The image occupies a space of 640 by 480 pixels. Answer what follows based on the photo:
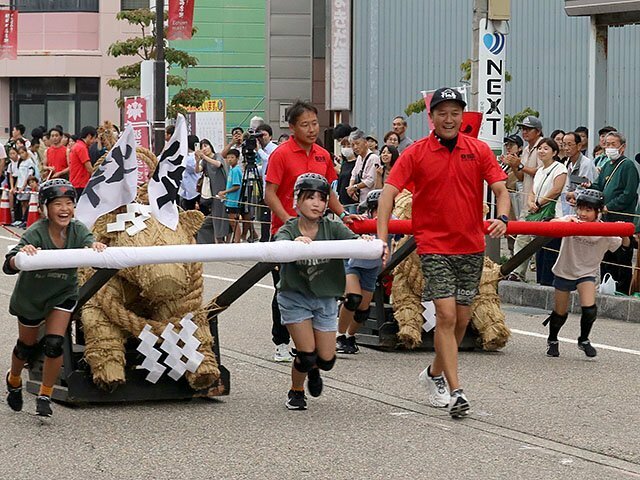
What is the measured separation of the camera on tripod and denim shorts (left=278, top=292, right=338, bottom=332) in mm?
12017

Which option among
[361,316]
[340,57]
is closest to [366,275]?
[361,316]

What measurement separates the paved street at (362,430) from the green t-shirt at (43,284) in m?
0.68

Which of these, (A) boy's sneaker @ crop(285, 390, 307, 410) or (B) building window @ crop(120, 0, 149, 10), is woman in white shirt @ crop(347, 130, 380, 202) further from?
(B) building window @ crop(120, 0, 149, 10)

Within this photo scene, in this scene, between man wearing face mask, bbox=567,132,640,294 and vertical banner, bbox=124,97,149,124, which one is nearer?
man wearing face mask, bbox=567,132,640,294

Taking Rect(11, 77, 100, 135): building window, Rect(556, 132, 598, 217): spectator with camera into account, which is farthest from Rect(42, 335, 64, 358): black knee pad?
Rect(11, 77, 100, 135): building window

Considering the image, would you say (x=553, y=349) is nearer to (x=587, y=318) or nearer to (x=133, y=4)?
(x=587, y=318)

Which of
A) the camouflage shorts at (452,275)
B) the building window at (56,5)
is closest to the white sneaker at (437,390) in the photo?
the camouflage shorts at (452,275)

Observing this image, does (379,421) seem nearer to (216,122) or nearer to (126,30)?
(216,122)

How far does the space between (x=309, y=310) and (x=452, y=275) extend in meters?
0.91

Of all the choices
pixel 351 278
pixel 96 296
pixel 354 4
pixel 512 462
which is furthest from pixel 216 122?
pixel 512 462

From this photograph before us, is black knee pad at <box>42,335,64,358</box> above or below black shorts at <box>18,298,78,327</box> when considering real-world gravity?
below

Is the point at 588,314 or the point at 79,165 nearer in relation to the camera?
the point at 588,314

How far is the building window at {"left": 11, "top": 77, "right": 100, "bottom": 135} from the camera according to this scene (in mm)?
47906

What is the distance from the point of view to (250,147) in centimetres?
2070
